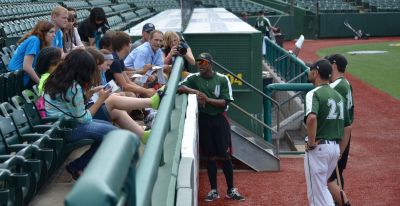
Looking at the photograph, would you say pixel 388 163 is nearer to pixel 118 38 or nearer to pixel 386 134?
pixel 386 134

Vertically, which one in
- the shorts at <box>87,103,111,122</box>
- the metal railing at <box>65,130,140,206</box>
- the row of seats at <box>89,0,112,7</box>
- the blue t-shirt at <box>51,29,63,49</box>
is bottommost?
the row of seats at <box>89,0,112,7</box>

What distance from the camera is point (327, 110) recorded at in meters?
5.75

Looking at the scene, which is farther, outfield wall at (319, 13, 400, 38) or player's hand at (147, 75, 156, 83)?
outfield wall at (319, 13, 400, 38)

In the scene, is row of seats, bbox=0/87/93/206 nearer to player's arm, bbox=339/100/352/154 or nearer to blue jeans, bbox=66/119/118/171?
blue jeans, bbox=66/119/118/171

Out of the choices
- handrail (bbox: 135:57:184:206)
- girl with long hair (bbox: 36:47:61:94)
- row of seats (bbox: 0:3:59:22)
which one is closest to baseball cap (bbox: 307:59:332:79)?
girl with long hair (bbox: 36:47:61:94)

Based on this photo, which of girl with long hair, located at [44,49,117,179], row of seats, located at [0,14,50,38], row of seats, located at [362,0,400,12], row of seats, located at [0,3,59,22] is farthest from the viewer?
row of seats, located at [362,0,400,12]

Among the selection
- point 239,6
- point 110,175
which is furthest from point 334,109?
point 239,6

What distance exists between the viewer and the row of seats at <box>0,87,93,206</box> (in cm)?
335

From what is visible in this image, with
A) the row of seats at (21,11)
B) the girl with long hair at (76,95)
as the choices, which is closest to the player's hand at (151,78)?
the girl with long hair at (76,95)

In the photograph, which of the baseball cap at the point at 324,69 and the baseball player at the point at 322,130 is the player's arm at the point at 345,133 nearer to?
the baseball player at the point at 322,130

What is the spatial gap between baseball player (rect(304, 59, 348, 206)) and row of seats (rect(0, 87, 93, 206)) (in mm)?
2283

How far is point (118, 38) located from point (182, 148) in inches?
90.0

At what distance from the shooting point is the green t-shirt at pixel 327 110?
5.71 meters

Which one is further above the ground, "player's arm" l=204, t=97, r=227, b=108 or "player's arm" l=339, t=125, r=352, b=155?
"player's arm" l=204, t=97, r=227, b=108
